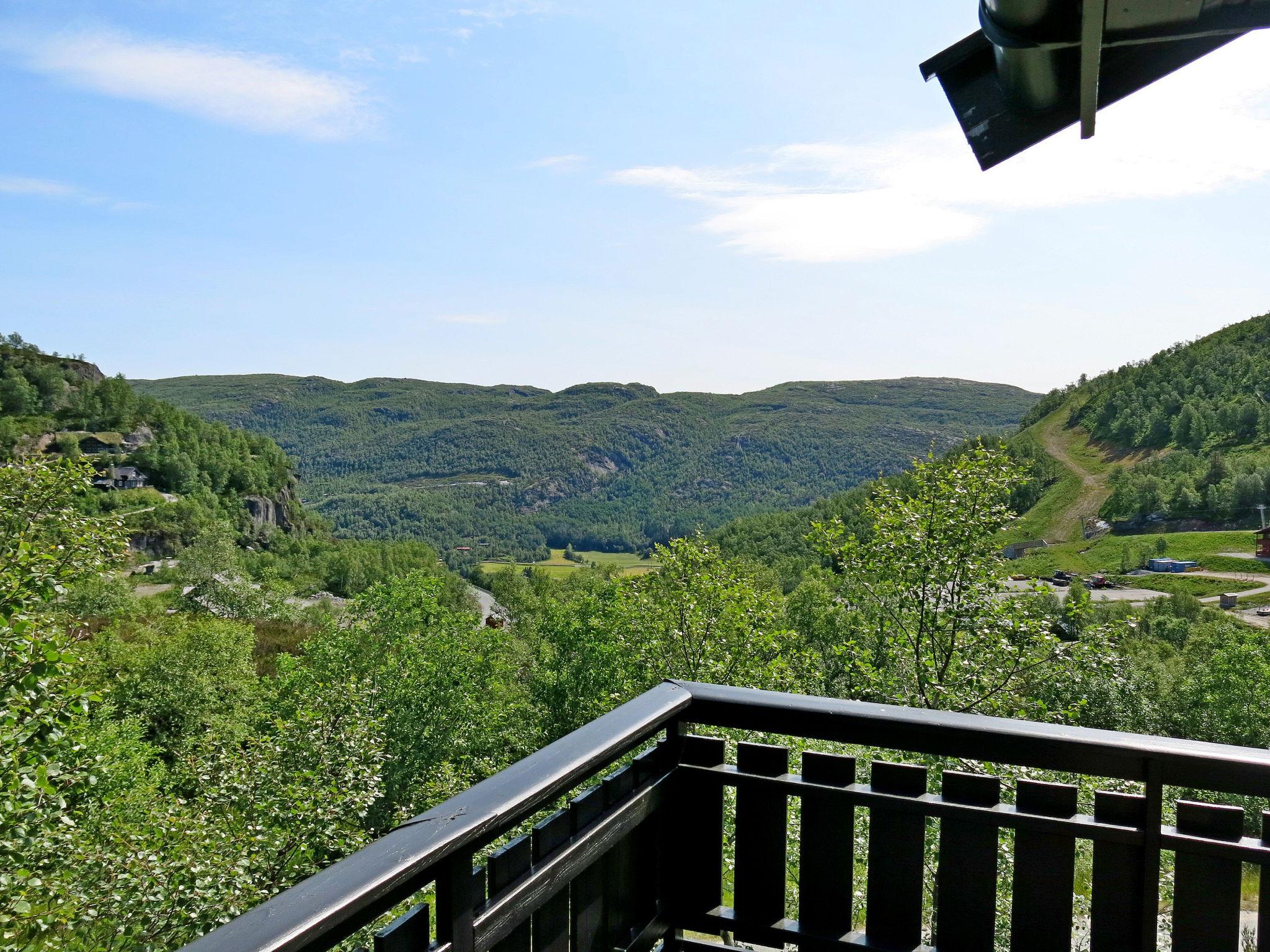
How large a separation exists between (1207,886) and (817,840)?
694mm

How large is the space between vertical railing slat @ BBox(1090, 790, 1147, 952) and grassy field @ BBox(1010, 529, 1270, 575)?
69.2 m

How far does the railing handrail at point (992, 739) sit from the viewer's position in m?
1.43

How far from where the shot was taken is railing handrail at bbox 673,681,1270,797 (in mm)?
1435

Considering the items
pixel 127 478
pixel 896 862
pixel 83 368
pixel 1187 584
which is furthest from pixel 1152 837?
pixel 83 368

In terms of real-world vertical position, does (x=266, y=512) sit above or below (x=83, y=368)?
below

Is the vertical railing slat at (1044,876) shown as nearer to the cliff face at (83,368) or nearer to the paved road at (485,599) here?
the paved road at (485,599)

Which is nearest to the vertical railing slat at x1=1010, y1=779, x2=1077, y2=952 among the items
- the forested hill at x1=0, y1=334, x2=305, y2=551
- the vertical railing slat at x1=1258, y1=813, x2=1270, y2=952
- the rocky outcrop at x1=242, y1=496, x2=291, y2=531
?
the vertical railing slat at x1=1258, y1=813, x2=1270, y2=952

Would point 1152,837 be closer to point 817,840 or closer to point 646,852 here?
point 817,840

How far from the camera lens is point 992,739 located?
5.29ft

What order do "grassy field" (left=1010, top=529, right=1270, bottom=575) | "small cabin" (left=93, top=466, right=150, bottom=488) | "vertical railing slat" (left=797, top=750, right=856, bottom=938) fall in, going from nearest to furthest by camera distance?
"vertical railing slat" (left=797, top=750, right=856, bottom=938) → "grassy field" (left=1010, top=529, right=1270, bottom=575) → "small cabin" (left=93, top=466, right=150, bottom=488)

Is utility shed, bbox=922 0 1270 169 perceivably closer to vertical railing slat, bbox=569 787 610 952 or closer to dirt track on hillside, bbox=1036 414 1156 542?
vertical railing slat, bbox=569 787 610 952

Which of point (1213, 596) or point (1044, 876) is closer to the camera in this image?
point (1044, 876)

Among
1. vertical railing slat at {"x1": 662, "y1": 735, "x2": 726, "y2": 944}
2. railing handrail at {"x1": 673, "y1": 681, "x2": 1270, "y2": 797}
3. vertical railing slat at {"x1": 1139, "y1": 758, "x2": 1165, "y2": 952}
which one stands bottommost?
vertical railing slat at {"x1": 662, "y1": 735, "x2": 726, "y2": 944}

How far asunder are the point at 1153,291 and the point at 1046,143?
5541 centimetres
